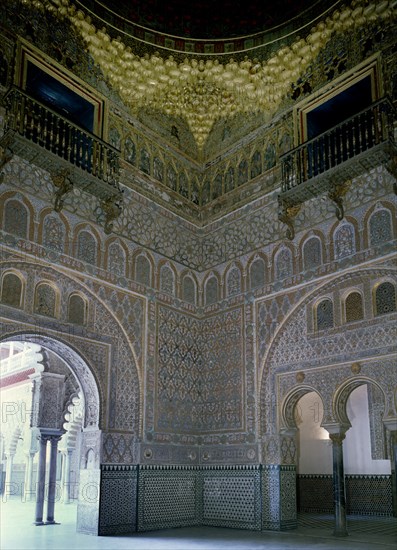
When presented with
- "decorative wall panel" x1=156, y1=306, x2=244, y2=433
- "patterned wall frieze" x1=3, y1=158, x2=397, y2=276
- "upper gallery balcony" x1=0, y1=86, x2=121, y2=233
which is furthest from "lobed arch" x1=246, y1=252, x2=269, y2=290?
"upper gallery balcony" x1=0, y1=86, x2=121, y2=233

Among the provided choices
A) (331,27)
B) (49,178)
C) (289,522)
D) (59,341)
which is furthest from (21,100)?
(289,522)

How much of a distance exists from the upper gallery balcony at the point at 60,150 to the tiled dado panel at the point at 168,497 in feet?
12.4

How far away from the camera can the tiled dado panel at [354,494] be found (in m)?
10.5

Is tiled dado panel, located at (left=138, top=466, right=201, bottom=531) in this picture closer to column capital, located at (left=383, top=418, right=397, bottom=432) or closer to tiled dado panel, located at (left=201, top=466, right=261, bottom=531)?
tiled dado panel, located at (left=201, top=466, right=261, bottom=531)

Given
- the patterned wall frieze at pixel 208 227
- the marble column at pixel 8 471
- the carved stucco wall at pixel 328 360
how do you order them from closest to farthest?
the carved stucco wall at pixel 328 360 < the patterned wall frieze at pixel 208 227 < the marble column at pixel 8 471

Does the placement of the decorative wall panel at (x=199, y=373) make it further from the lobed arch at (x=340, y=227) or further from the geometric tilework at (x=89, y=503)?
the lobed arch at (x=340, y=227)

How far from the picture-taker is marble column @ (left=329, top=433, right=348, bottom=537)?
7.32m

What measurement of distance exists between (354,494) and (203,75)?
858 cm

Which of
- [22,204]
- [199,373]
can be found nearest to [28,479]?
[199,373]

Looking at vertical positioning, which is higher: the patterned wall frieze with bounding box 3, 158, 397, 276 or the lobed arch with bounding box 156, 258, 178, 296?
the patterned wall frieze with bounding box 3, 158, 397, 276

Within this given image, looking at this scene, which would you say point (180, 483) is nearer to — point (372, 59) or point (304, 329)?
point (304, 329)

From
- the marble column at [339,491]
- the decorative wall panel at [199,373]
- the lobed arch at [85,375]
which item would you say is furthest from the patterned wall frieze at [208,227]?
the marble column at [339,491]

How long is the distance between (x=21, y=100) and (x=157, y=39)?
3.38 metres

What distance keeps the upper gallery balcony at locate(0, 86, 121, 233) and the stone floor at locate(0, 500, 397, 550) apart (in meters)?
4.36
